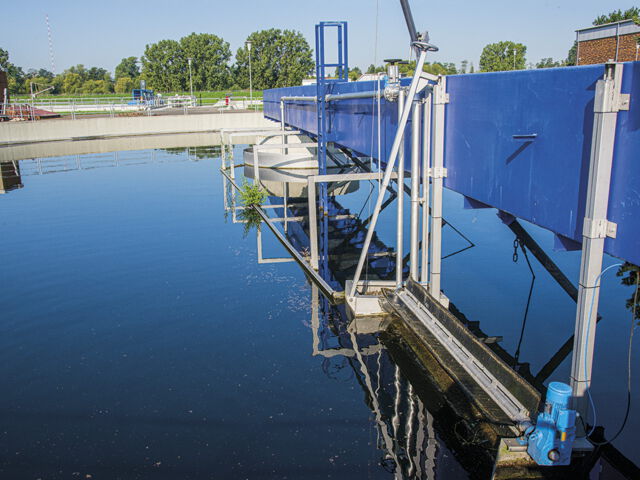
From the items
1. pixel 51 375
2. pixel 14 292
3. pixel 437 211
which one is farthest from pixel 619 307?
pixel 14 292

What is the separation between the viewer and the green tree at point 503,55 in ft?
282

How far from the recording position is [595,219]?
4.92 meters

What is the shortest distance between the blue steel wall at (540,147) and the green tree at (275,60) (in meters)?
91.3

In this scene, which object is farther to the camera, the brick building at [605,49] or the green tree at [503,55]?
the green tree at [503,55]

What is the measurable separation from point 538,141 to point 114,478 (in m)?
5.29

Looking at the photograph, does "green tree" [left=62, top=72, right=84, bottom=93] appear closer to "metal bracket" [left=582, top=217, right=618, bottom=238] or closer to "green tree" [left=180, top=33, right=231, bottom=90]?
"green tree" [left=180, top=33, right=231, bottom=90]

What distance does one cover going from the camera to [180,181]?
24062mm

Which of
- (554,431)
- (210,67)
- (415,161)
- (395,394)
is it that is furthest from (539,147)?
(210,67)

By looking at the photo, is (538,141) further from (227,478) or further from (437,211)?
(227,478)

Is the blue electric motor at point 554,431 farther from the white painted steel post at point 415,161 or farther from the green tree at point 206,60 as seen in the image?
the green tree at point 206,60

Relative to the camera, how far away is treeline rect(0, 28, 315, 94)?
97.7 m

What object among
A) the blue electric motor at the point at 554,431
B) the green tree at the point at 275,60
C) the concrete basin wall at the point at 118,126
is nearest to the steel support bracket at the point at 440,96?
the blue electric motor at the point at 554,431

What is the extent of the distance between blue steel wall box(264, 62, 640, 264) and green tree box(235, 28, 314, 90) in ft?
300

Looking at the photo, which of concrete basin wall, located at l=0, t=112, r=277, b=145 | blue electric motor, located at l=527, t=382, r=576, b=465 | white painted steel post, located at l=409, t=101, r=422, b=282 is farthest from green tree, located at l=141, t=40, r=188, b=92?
blue electric motor, located at l=527, t=382, r=576, b=465
